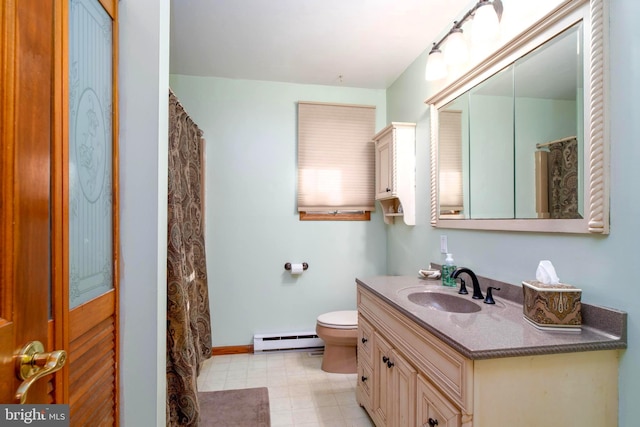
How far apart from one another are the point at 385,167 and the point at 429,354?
1679 millimetres

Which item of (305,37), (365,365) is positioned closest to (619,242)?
(365,365)

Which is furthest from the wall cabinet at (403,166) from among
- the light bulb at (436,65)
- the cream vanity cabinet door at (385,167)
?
the light bulb at (436,65)

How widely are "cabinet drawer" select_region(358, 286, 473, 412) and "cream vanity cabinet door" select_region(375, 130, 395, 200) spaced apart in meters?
1.03

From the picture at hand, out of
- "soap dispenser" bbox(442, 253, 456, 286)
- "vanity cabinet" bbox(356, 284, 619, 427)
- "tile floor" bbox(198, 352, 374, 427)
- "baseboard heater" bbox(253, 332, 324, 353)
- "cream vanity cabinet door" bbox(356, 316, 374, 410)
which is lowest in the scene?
"tile floor" bbox(198, 352, 374, 427)

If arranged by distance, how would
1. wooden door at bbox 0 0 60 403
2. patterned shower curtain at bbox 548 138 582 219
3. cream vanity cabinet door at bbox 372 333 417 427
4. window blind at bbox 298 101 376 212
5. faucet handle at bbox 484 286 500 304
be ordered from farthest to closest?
1. window blind at bbox 298 101 376 212
2. faucet handle at bbox 484 286 500 304
3. cream vanity cabinet door at bbox 372 333 417 427
4. patterned shower curtain at bbox 548 138 582 219
5. wooden door at bbox 0 0 60 403

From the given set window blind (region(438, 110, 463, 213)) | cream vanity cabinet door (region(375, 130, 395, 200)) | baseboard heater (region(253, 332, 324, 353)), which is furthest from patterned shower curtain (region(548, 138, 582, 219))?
baseboard heater (region(253, 332, 324, 353))

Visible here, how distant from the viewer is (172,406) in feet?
5.23

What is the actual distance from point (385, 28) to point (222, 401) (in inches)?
103

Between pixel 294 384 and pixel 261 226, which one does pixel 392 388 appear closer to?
pixel 294 384

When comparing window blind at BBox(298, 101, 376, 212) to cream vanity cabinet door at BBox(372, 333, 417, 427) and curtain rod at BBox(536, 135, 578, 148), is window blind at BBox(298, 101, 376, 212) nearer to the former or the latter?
cream vanity cabinet door at BBox(372, 333, 417, 427)

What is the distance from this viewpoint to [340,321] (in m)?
2.38

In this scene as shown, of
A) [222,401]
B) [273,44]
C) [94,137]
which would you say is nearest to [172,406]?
[222,401]

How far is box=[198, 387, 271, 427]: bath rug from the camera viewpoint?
→ 1850mm

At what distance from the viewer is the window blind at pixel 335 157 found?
2.87 m
